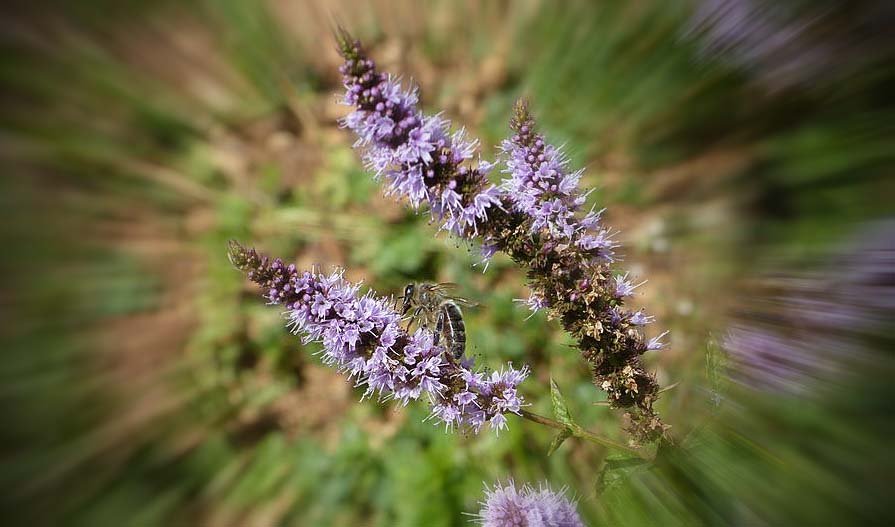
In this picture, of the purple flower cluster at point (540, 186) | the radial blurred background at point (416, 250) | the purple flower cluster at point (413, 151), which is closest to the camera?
the purple flower cluster at point (413, 151)

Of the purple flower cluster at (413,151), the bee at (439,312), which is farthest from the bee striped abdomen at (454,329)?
the purple flower cluster at (413,151)

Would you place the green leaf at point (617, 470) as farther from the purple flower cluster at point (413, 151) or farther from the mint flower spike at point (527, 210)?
the purple flower cluster at point (413, 151)

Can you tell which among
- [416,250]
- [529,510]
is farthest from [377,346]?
[416,250]

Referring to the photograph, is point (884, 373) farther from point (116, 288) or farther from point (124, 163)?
point (124, 163)

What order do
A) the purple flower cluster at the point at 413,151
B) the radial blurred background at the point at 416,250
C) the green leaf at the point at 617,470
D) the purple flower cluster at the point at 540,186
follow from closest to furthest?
the purple flower cluster at the point at 413,151 < the purple flower cluster at the point at 540,186 < the green leaf at the point at 617,470 < the radial blurred background at the point at 416,250

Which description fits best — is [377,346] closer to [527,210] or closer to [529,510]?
[527,210]

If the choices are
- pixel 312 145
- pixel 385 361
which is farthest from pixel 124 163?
pixel 385 361
